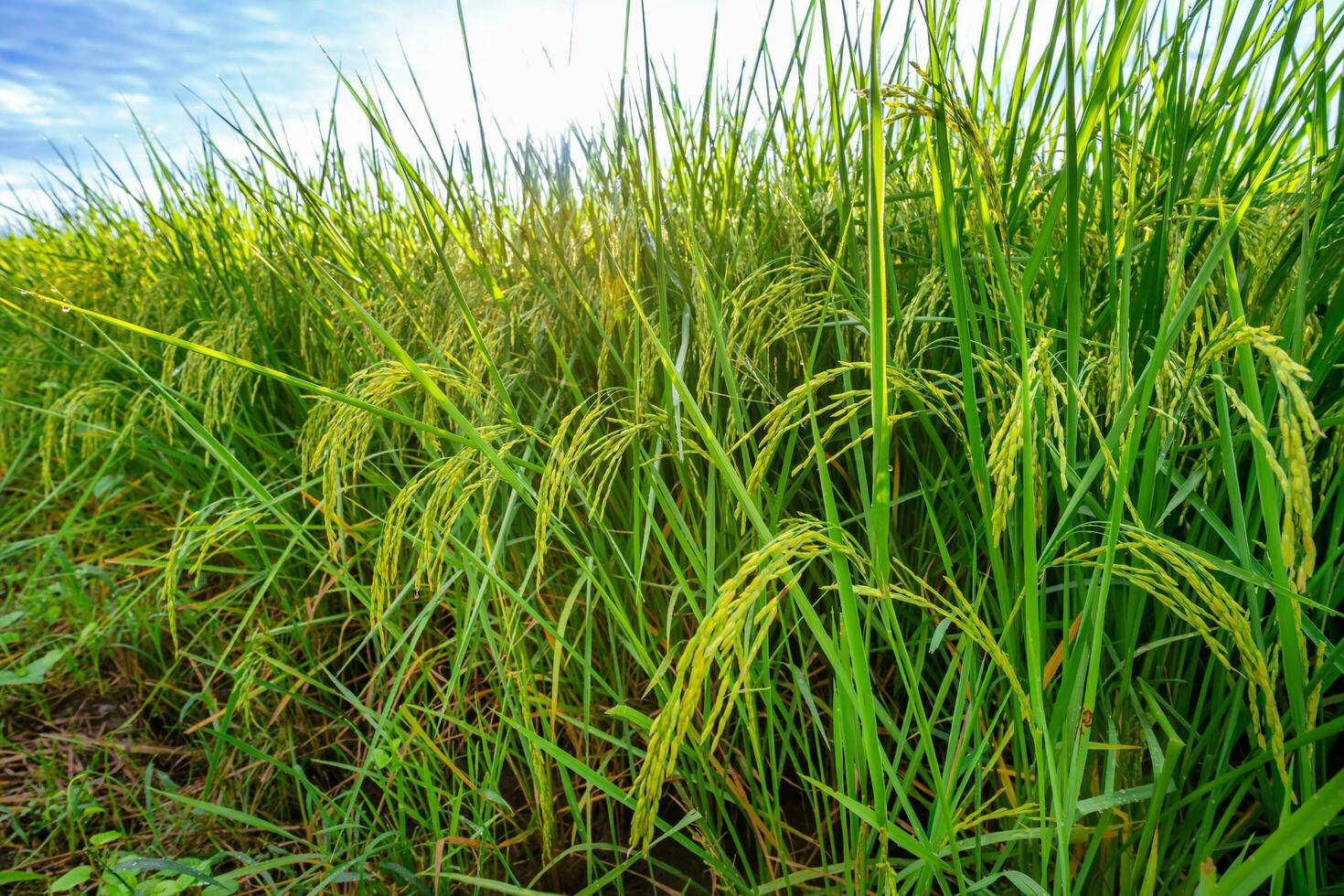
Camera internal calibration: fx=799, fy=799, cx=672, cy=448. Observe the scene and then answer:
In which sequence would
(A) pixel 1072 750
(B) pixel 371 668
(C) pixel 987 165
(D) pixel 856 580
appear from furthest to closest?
(B) pixel 371 668 → (D) pixel 856 580 → (A) pixel 1072 750 → (C) pixel 987 165

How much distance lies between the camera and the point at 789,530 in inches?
24.2

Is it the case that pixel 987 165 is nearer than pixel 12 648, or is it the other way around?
pixel 987 165

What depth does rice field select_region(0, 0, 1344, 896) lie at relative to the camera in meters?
0.75

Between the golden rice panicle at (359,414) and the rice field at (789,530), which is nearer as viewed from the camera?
the rice field at (789,530)

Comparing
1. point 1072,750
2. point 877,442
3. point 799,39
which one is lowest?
point 1072,750

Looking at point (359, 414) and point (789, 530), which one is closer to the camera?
point (789, 530)

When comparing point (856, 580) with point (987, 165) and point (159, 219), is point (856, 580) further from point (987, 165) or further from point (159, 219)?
point (159, 219)

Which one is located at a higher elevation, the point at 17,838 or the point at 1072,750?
the point at 1072,750

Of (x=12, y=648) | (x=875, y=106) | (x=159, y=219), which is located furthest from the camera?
(x=159, y=219)

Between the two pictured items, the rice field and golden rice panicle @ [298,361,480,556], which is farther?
golden rice panicle @ [298,361,480,556]

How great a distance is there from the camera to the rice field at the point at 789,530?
755mm

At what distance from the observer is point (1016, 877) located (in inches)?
33.4

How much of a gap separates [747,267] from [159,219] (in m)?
1.97

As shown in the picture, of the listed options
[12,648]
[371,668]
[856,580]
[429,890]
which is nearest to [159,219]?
[12,648]
